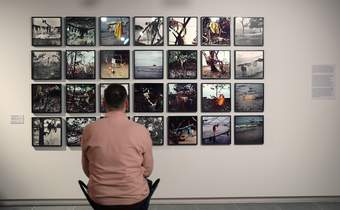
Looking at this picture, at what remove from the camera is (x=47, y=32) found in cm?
510

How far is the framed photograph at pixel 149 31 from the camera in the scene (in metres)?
5.13

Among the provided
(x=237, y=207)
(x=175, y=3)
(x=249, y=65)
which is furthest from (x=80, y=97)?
(x=237, y=207)

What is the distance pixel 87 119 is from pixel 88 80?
489 mm

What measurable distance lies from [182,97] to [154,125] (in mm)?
500

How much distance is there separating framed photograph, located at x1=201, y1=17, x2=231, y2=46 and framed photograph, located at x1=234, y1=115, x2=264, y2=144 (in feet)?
3.32

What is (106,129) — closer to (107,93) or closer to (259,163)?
(107,93)

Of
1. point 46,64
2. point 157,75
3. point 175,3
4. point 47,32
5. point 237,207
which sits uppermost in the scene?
point 175,3

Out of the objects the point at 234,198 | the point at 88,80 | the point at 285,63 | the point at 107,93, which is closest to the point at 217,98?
the point at 285,63

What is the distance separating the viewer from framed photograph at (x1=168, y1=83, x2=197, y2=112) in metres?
5.17

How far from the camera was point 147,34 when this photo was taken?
514 cm

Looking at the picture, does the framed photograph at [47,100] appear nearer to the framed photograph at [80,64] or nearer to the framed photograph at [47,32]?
the framed photograph at [80,64]

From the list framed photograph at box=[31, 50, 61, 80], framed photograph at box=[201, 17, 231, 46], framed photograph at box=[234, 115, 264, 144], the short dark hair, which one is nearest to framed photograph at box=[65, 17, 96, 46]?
framed photograph at box=[31, 50, 61, 80]

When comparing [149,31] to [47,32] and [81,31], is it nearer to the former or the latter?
[81,31]

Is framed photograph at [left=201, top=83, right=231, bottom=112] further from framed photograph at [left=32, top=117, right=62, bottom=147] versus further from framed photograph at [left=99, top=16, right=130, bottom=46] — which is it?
framed photograph at [left=32, top=117, right=62, bottom=147]
